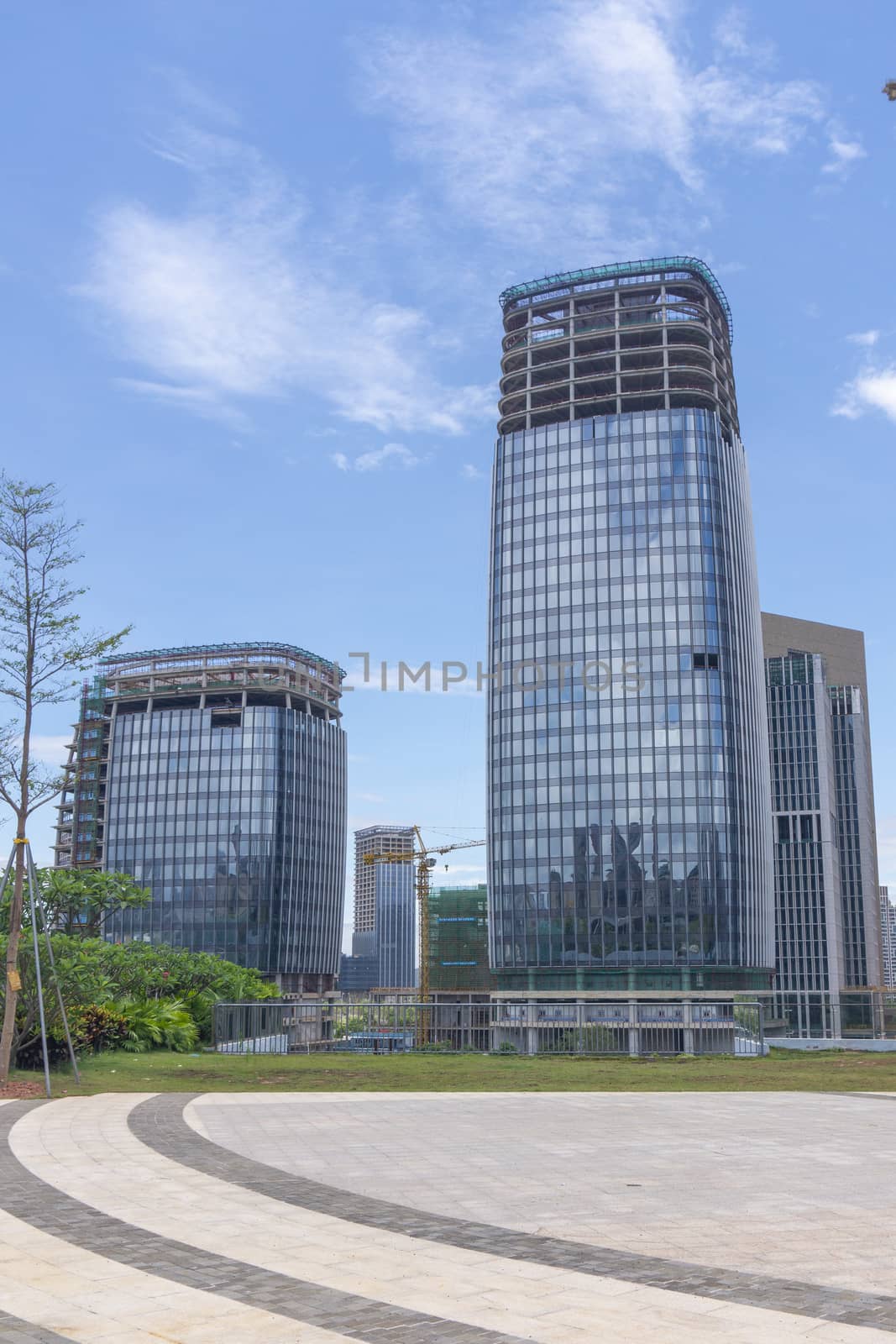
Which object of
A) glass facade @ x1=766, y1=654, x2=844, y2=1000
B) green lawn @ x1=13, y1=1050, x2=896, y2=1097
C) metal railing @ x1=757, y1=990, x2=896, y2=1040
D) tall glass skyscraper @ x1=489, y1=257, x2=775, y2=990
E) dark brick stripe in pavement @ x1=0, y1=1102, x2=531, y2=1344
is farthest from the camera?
glass facade @ x1=766, y1=654, x2=844, y2=1000

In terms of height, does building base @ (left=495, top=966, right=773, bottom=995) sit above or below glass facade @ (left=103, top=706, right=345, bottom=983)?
below

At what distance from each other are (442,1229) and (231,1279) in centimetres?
307

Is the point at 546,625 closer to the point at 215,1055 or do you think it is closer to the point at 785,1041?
the point at 785,1041

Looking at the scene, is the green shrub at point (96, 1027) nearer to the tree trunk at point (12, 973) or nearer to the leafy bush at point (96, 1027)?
the leafy bush at point (96, 1027)

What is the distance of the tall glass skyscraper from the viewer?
118 meters

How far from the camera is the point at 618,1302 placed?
1038cm

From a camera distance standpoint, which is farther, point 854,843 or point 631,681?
point 854,843

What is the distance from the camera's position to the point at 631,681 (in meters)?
120

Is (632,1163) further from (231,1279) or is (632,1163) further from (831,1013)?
(831,1013)

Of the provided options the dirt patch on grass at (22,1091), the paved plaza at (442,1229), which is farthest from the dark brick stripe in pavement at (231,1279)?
the dirt patch on grass at (22,1091)

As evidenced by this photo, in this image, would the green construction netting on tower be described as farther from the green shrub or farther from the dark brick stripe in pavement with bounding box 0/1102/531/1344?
the dark brick stripe in pavement with bounding box 0/1102/531/1344

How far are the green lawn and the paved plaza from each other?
6.19 metres

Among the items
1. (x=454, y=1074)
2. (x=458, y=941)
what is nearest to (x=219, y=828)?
(x=458, y=941)

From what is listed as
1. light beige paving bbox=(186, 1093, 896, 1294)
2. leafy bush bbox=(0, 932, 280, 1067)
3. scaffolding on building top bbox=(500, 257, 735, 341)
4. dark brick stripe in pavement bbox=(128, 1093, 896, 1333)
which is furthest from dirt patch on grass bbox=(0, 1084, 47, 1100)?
scaffolding on building top bbox=(500, 257, 735, 341)
